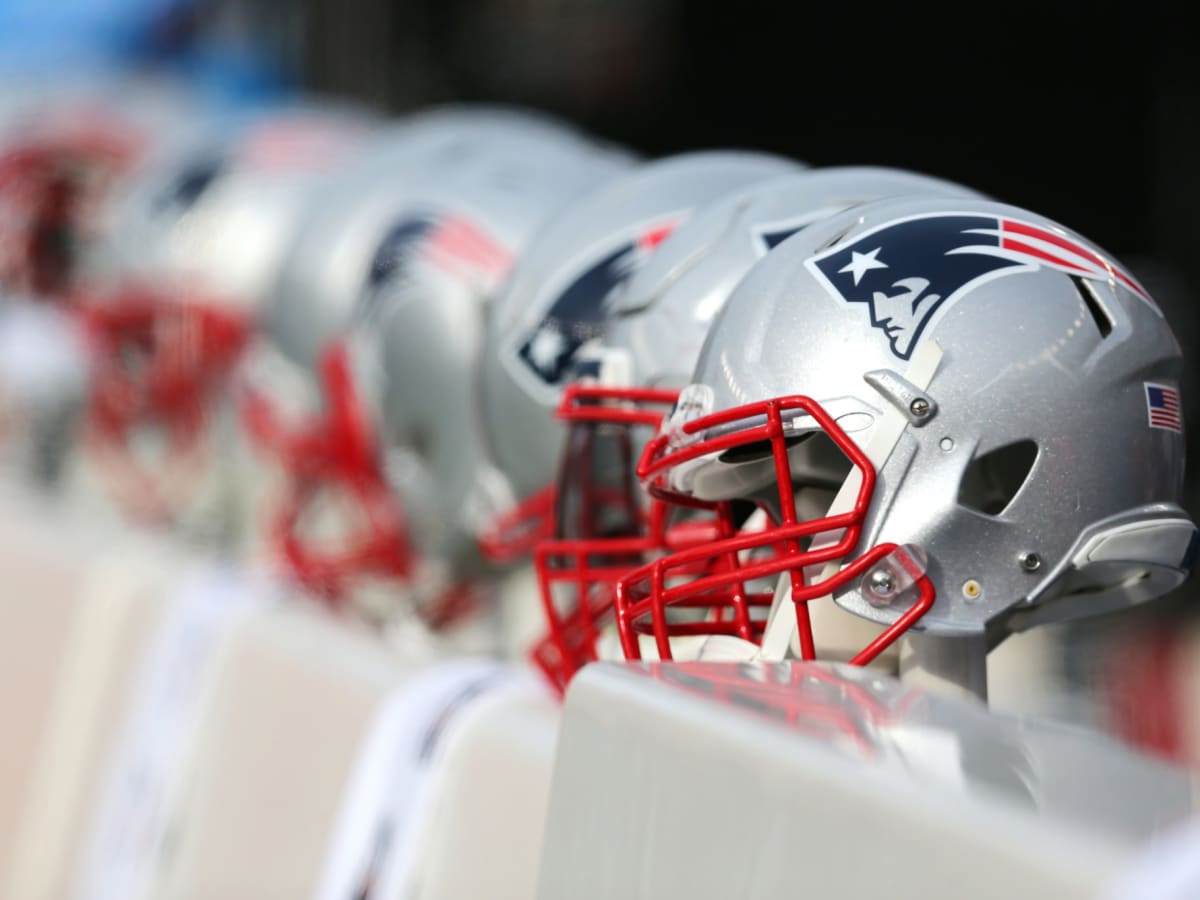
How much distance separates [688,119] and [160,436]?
2.52m

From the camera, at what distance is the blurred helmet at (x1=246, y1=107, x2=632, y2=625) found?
187 cm

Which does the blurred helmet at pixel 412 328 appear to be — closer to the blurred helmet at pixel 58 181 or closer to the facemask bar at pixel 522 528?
the facemask bar at pixel 522 528

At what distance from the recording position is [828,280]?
108cm

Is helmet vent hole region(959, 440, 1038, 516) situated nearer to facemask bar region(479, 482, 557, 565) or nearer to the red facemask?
the red facemask

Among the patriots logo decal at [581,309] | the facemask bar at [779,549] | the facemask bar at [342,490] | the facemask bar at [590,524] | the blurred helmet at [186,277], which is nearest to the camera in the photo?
the facemask bar at [779,549]

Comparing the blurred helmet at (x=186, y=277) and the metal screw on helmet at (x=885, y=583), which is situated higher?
the metal screw on helmet at (x=885, y=583)

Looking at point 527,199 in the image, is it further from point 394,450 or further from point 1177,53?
point 1177,53

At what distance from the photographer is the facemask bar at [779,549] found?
1017 millimetres

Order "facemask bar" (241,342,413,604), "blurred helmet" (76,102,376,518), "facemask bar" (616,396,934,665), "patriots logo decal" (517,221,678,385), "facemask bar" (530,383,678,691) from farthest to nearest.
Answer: "blurred helmet" (76,102,376,518), "facemask bar" (241,342,413,604), "patriots logo decal" (517,221,678,385), "facemask bar" (530,383,678,691), "facemask bar" (616,396,934,665)

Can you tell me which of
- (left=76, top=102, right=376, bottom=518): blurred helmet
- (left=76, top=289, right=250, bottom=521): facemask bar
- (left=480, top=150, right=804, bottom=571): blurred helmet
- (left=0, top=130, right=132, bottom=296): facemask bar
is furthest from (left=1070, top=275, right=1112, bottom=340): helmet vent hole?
(left=0, top=130, right=132, bottom=296): facemask bar

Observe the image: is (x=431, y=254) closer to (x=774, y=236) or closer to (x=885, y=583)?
(x=774, y=236)

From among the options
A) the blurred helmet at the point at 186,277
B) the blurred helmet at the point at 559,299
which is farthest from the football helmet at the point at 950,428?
the blurred helmet at the point at 186,277

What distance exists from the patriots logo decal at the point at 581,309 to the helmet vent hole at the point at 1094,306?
1.52ft

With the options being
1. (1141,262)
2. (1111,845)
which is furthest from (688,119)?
(1111,845)
